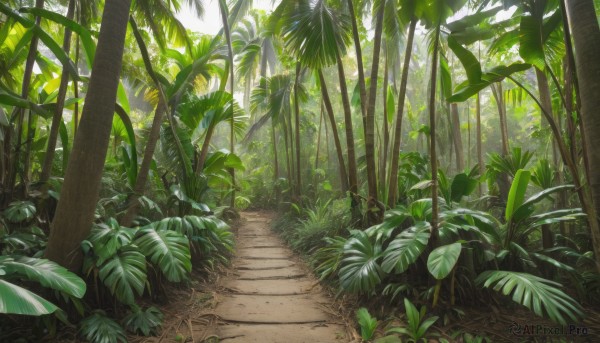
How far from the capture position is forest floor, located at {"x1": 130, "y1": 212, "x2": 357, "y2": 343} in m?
2.57

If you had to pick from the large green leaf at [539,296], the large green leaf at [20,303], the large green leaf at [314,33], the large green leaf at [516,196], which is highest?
the large green leaf at [314,33]

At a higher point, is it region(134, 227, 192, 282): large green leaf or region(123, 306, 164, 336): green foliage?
region(134, 227, 192, 282): large green leaf

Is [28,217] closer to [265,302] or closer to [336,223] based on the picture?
[265,302]

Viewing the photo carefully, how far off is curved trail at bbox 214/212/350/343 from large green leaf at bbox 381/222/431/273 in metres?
0.74

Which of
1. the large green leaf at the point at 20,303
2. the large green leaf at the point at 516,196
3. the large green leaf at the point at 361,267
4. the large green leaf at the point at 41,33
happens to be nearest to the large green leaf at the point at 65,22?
the large green leaf at the point at 41,33

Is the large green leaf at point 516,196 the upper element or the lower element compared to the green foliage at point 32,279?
upper

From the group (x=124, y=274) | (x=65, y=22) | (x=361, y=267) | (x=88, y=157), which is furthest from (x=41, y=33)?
(x=361, y=267)

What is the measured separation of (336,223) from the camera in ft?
17.0

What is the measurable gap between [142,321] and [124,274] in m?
0.49

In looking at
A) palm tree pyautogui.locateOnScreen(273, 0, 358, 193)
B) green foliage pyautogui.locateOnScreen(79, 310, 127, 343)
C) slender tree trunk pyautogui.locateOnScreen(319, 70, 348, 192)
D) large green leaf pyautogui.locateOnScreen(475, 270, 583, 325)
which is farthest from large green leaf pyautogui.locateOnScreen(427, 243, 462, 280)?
slender tree trunk pyautogui.locateOnScreen(319, 70, 348, 192)

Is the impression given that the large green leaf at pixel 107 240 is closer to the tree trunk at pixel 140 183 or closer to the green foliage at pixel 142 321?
the green foliage at pixel 142 321

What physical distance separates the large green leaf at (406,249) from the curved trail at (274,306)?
74cm

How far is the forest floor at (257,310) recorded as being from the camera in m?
2.57

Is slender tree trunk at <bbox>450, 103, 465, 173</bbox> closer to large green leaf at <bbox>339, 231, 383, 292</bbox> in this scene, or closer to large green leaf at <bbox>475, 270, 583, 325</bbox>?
large green leaf at <bbox>339, 231, 383, 292</bbox>
